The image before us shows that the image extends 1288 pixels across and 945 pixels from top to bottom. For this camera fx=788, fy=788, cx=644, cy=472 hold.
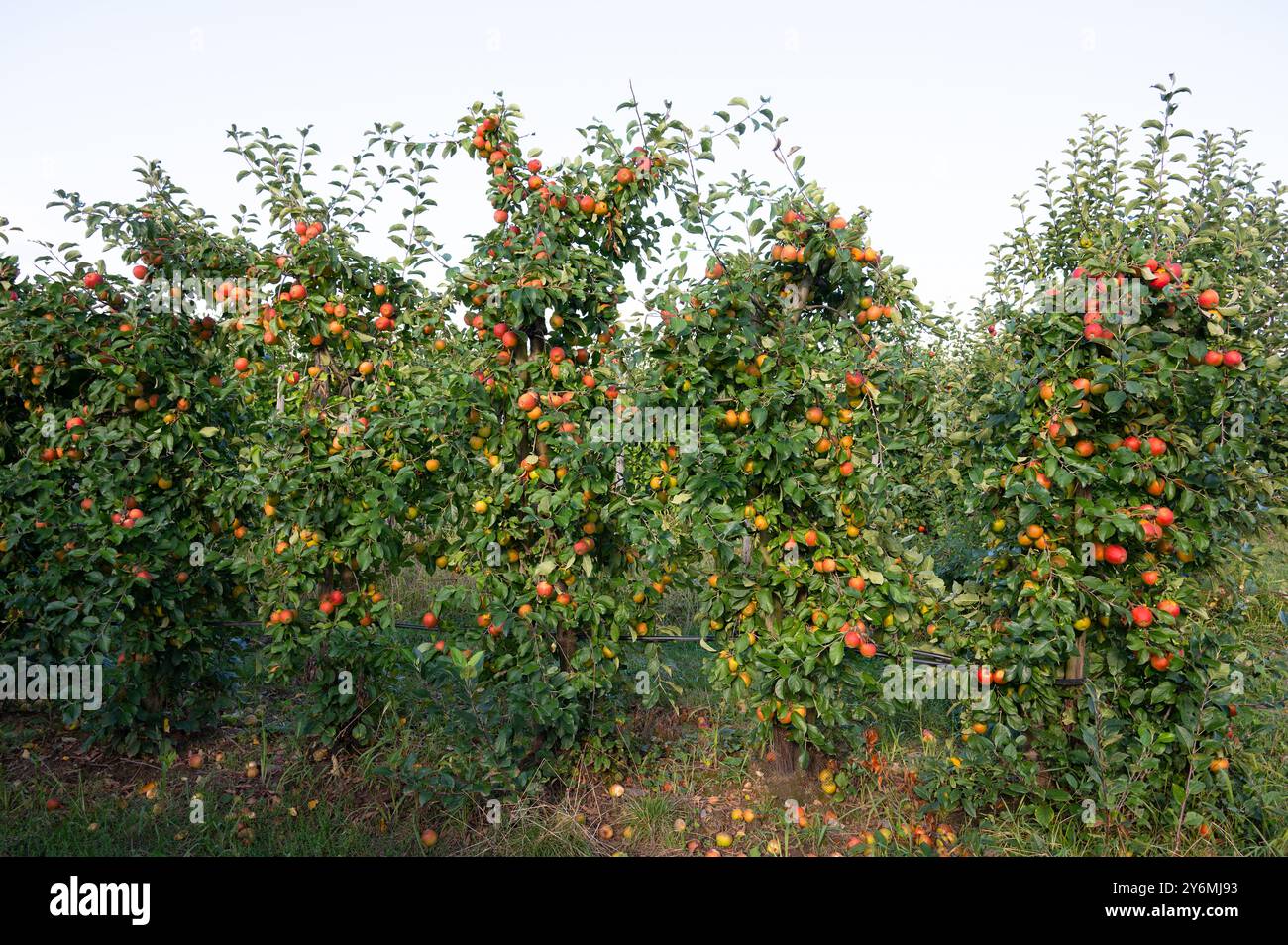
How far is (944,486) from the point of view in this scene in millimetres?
6156

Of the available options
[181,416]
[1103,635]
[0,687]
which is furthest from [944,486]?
[0,687]

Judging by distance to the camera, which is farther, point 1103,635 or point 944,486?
point 944,486

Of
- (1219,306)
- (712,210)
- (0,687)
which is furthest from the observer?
(0,687)

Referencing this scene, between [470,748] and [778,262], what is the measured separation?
2798 millimetres

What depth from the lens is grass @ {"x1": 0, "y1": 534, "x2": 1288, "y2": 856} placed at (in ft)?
11.0

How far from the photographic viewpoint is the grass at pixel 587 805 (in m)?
3.34

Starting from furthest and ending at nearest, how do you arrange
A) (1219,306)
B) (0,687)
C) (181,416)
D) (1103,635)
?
(0,687) → (181,416) → (1103,635) → (1219,306)

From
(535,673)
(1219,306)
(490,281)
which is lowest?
(535,673)

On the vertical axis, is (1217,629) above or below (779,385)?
below

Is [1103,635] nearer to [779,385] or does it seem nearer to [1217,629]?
[1217,629]

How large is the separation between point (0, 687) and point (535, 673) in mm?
3330

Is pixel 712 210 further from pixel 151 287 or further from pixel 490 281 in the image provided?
pixel 151 287

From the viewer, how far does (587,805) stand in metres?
3.82

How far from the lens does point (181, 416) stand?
4.23m
